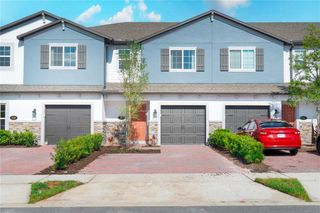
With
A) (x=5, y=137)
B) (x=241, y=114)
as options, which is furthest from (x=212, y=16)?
(x=5, y=137)

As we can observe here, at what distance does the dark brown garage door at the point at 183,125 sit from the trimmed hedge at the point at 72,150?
503cm

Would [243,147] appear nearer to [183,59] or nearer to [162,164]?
[162,164]

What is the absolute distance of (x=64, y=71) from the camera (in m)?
21.6

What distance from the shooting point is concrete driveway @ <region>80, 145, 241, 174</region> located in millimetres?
11923

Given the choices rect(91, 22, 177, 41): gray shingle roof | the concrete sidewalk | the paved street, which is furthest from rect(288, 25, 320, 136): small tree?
the paved street

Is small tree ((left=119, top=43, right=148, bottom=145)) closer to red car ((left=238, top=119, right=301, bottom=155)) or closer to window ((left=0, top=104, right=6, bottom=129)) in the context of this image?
red car ((left=238, top=119, right=301, bottom=155))

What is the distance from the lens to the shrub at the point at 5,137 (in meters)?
20.1

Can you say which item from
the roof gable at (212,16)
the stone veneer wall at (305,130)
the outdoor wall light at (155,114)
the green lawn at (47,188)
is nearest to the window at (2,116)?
the outdoor wall light at (155,114)

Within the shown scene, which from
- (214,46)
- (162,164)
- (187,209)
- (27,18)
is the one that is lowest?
(187,209)

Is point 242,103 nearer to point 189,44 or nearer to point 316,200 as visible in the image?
point 189,44

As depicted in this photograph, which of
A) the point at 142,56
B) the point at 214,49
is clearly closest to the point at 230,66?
the point at 214,49

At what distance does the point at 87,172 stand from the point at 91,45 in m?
11.9

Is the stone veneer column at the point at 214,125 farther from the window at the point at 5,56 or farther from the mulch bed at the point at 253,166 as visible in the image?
the window at the point at 5,56

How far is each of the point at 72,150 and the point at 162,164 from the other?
3385 mm
